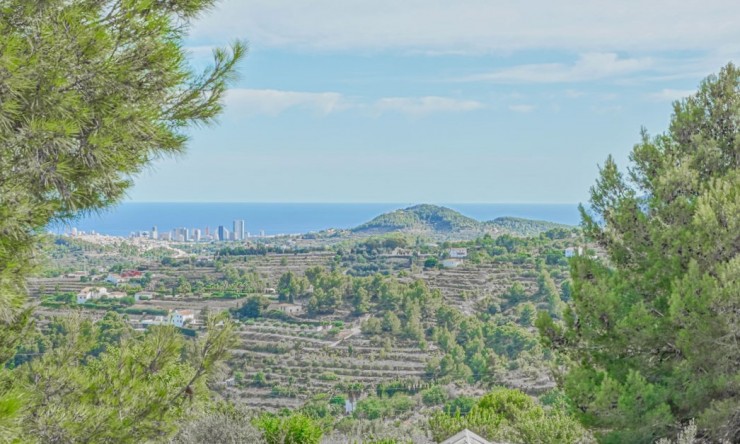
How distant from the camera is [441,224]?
6131 centimetres

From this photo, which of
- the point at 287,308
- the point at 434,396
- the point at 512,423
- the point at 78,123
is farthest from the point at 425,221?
the point at 78,123

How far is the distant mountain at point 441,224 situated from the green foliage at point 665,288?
1902 inches

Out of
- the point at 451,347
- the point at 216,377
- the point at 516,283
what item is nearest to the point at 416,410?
the point at 451,347

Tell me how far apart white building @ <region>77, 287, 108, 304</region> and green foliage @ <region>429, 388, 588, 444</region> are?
21098 millimetres

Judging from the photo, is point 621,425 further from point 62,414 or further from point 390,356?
point 390,356

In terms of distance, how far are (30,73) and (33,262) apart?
929 mm

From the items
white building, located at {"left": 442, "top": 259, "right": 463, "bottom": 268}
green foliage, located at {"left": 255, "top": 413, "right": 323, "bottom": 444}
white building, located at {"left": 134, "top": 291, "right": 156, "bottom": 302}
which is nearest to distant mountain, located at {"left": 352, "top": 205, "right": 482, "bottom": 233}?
white building, located at {"left": 442, "top": 259, "right": 463, "bottom": 268}

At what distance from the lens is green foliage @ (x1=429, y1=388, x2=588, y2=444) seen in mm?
8000

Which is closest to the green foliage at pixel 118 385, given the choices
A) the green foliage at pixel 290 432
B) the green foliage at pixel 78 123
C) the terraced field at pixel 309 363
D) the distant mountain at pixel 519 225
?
the green foliage at pixel 78 123

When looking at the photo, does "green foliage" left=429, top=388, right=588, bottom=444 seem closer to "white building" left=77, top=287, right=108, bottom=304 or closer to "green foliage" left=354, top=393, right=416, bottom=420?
"green foliage" left=354, top=393, right=416, bottom=420

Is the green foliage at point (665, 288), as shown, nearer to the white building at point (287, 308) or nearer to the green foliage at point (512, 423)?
the green foliage at point (512, 423)

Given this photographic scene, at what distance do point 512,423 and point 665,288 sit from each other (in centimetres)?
526

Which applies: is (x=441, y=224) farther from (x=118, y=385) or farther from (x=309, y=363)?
(x=118, y=385)

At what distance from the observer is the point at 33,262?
267 cm
